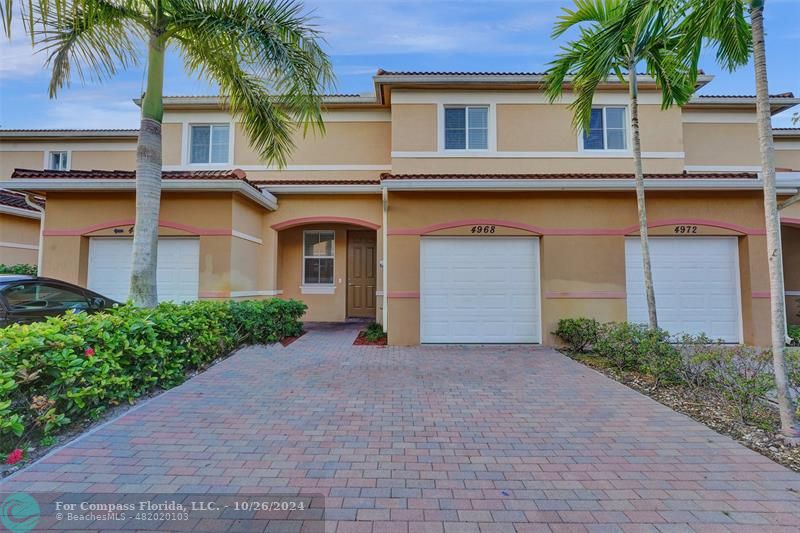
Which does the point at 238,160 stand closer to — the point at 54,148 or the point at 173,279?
the point at 173,279

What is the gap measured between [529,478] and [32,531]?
149 inches

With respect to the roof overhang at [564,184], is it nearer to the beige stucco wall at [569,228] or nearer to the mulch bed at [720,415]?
the beige stucco wall at [569,228]

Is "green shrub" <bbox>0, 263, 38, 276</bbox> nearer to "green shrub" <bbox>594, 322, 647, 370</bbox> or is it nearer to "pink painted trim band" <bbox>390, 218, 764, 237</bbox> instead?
"pink painted trim band" <bbox>390, 218, 764, 237</bbox>

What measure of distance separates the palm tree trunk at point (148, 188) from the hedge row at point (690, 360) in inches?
328

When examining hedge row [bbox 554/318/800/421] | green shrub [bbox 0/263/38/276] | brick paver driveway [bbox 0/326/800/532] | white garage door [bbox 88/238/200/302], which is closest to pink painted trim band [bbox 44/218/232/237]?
white garage door [bbox 88/238/200/302]

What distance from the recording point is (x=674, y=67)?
6344 millimetres

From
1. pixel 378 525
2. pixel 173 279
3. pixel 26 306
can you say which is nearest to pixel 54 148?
pixel 173 279

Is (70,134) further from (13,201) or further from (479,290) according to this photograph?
(479,290)

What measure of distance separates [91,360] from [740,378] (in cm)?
775

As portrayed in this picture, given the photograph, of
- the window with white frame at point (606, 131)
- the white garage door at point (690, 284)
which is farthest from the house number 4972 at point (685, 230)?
the window with white frame at point (606, 131)

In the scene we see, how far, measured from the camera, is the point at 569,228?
8.83 m

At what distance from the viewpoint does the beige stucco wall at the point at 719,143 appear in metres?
12.2

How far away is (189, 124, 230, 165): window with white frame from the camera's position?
1237 centimetres

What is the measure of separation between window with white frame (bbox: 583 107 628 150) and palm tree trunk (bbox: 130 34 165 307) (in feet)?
35.7
